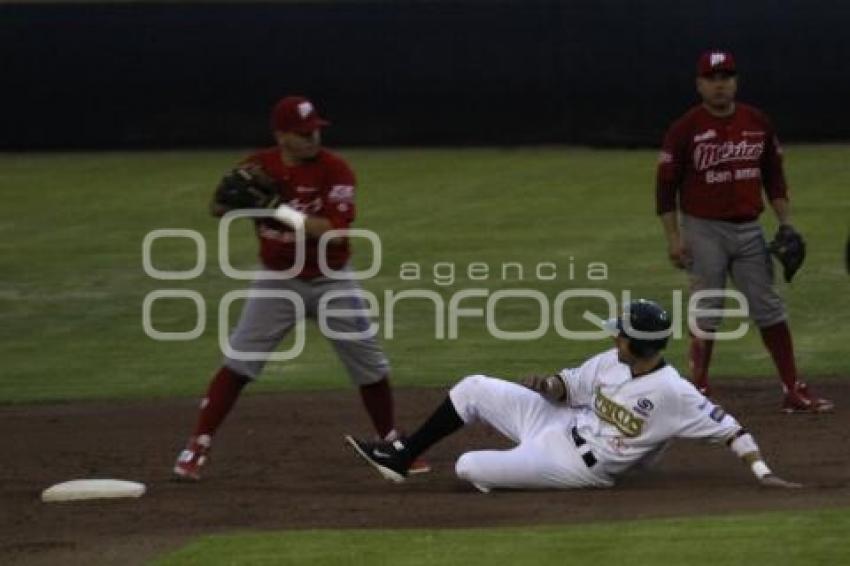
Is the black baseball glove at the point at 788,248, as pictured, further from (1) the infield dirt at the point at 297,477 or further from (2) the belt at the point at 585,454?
(2) the belt at the point at 585,454

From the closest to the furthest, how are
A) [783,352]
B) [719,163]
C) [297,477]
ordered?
[297,477], [719,163], [783,352]

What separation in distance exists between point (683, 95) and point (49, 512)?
15499mm

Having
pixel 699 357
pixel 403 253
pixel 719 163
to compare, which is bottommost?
pixel 403 253

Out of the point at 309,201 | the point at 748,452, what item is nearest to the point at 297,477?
the point at 309,201

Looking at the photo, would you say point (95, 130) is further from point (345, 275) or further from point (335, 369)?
point (345, 275)

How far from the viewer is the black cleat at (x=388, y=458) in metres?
9.36

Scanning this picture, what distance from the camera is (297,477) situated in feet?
31.7

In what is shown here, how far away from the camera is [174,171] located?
23609 millimetres

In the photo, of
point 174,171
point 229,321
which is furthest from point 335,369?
point 174,171

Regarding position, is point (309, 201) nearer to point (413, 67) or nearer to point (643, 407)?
point (643, 407)

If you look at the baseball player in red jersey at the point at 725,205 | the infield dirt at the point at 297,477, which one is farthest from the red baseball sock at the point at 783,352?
the infield dirt at the point at 297,477

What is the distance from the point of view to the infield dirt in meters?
8.32

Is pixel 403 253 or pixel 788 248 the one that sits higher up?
pixel 788 248

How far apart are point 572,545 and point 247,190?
2407mm
